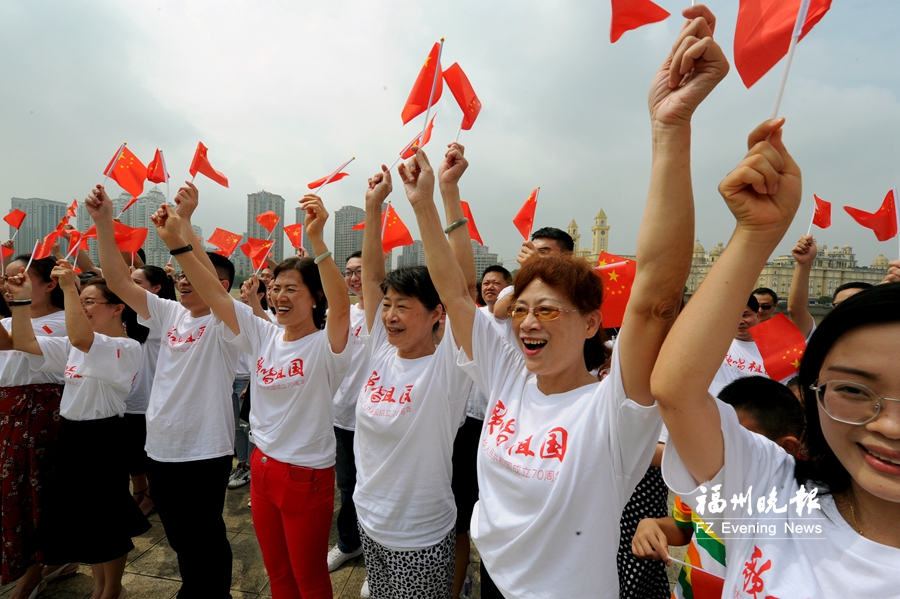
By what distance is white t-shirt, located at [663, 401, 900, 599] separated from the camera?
850 mm

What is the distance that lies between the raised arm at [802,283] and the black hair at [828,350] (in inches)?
128

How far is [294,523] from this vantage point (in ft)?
7.42

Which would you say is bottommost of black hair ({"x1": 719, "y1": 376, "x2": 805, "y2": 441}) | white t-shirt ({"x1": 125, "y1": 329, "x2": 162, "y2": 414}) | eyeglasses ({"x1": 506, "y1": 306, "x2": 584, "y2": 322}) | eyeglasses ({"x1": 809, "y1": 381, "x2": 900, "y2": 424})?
white t-shirt ({"x1": 125, "y1": 329, "x2": 162, "y2": 414})

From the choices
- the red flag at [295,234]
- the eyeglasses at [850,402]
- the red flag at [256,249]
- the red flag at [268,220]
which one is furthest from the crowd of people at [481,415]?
the red flag at [295,234]

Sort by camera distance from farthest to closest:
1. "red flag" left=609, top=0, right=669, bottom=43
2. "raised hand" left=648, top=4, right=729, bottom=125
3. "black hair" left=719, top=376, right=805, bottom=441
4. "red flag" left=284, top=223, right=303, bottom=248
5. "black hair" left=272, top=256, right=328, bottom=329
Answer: "red flag" left=284, top=223, right=303, bottom=248 → "black hair" left=272, top=256, right=328, bottom=329 → "black hair" left=719, top=376, right=805, bottom=441 → "red flag" left=609, top=0, right=669, bottom=43 → "raised hand" left=648, top=4, right=729, bottom=125

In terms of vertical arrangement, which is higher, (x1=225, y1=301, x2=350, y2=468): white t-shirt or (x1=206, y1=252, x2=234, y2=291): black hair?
(x1=206, y1=252, x2=234, y2=291): black hair

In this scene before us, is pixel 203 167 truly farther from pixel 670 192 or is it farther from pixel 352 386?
pixel 670 192

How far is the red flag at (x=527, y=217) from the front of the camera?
456cm

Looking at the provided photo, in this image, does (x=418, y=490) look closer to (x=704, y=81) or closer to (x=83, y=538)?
(x=704, y=81)

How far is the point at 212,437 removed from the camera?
262 centimetres

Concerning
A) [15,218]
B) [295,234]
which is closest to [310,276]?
[295,234]

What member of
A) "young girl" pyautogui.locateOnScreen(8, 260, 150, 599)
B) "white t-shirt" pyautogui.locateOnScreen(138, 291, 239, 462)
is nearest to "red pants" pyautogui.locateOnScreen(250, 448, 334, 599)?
"white t-shirt" pyautogui.locateOnScreen(138, 291, 239, 462)

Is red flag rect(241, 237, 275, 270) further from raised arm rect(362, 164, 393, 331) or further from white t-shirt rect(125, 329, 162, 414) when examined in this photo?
raised arm rect(362, 164, 393, 331)

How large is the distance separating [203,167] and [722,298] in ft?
14.1
